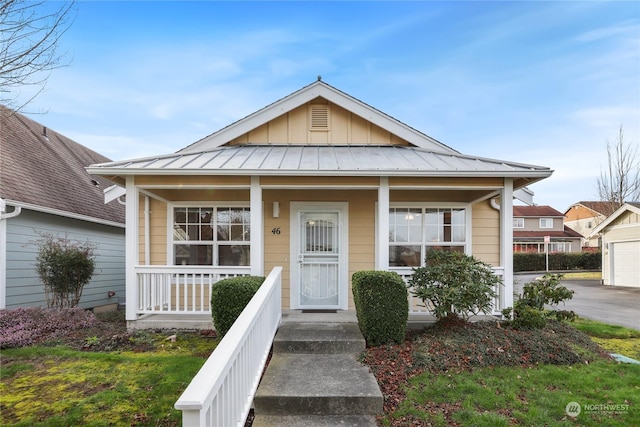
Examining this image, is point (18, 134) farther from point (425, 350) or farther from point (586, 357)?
point (586, 357)

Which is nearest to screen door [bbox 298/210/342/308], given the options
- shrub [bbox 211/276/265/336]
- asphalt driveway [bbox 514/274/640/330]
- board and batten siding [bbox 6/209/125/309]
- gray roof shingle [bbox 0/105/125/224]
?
shrub [bbox 211/276/265/336]

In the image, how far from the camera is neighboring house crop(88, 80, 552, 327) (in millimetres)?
6762

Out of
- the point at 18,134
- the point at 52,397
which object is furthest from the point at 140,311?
the point at 18,134

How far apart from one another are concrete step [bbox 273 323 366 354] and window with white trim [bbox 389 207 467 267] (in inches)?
105

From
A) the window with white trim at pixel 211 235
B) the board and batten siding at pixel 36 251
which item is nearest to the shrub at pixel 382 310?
the window with white trim at pixel 211 235

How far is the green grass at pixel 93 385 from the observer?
330 cm

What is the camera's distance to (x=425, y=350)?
4645 millimetres

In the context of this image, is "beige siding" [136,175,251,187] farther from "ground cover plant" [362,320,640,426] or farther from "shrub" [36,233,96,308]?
"ground cover plant" [362,320,640,426]

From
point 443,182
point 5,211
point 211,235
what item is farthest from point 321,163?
point 5,211

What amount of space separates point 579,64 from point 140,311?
14.1 meters

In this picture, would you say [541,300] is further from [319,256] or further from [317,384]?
[317,384]

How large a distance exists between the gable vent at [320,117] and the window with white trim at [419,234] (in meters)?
2.54

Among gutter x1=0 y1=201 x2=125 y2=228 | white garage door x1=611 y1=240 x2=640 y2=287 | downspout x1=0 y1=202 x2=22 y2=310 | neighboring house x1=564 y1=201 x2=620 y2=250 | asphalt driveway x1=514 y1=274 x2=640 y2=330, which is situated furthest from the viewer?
neighboring house x1=564 y1=201 x2=620 y2=250

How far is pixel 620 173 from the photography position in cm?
2281
